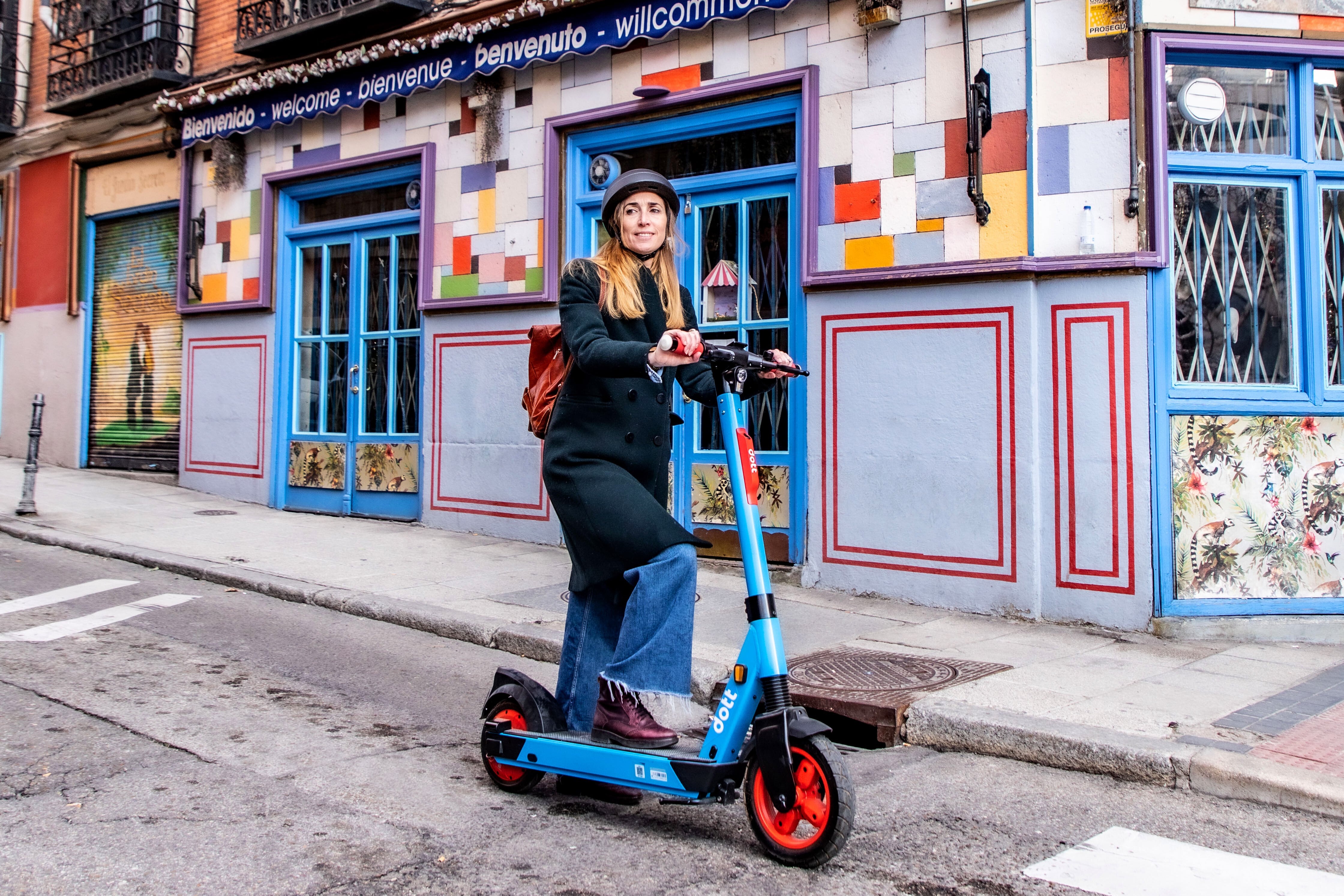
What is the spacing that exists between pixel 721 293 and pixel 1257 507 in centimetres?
393

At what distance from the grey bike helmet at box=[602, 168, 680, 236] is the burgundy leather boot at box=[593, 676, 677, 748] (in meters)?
1.50

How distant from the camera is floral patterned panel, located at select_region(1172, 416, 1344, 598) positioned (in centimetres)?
653

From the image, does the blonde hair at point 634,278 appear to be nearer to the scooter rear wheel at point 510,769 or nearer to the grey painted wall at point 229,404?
the scooter rear wheel at point 510,769

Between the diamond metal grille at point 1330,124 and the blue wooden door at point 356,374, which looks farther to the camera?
the blue wooden door at point 356,374

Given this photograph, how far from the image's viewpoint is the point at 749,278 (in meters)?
8.39

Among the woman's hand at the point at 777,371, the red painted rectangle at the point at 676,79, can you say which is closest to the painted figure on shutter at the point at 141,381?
the red painted rectangle at the point at 676,79

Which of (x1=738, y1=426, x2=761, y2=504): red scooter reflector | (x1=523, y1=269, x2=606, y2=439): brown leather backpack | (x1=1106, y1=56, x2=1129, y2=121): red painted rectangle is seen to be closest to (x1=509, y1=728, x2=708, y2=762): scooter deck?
(x1=738, y1=426, x2=761, y2=504): red scooter reflector

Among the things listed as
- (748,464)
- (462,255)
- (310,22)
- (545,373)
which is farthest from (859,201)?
(310,22)

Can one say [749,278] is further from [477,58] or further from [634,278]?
[634,278]

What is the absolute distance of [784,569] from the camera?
8016 mm

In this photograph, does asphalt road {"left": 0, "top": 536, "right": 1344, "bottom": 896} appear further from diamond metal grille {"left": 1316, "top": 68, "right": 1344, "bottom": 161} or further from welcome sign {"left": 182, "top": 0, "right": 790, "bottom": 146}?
welcome sign {"left": 182, "top": 0, "right": 790, "bottom": 146}

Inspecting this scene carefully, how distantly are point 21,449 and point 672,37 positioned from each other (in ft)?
34.7

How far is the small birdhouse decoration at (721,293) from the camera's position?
333 inches

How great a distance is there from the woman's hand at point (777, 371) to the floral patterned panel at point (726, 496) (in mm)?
4562
